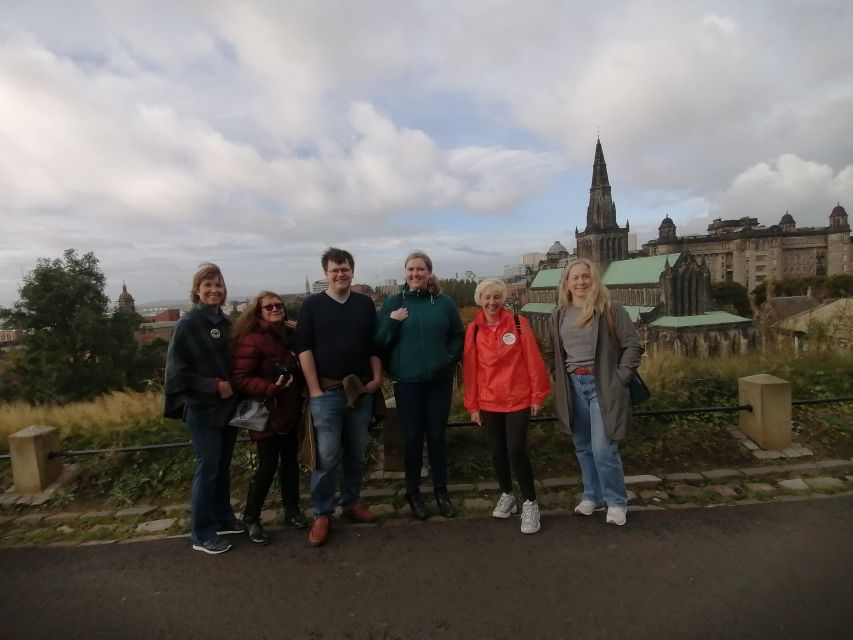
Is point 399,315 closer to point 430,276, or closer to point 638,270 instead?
point 430,276

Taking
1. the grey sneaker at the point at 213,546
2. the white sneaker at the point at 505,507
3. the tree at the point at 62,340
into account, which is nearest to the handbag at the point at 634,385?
the white sneaker at the point at 505,507

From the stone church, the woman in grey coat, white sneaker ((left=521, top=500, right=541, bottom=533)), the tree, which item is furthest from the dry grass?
the stone church

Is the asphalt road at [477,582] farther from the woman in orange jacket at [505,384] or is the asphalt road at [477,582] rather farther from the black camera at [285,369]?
the black camera at [285,369]

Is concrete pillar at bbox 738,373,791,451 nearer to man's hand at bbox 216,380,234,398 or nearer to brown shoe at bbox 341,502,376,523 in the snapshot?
brown shoe at bbox 341,502,376,523

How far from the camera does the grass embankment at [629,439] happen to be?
16.4ft

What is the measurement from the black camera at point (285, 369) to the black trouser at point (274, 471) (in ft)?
1.65

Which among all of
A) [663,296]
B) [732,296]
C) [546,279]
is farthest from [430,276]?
[732,296]

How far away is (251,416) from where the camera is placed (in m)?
3.67

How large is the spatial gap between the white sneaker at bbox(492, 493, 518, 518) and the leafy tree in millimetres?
84257

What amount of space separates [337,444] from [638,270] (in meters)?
63.3

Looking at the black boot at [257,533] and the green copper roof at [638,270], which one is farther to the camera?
the green copper roof at [638,270]

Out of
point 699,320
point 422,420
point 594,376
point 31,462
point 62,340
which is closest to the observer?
point 594,376

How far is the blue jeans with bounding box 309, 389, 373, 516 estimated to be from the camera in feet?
12.3

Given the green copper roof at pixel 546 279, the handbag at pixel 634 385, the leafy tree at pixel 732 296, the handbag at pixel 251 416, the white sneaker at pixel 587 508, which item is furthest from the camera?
the leafy tree at pixel 732 296
